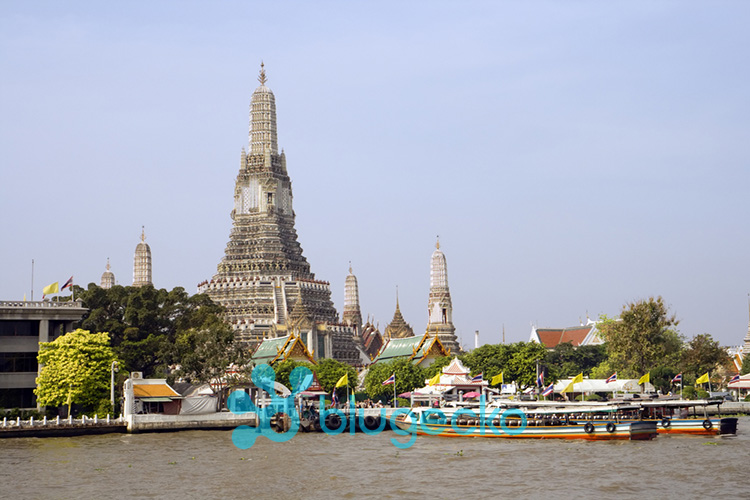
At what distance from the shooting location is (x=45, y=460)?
4738 centimetres

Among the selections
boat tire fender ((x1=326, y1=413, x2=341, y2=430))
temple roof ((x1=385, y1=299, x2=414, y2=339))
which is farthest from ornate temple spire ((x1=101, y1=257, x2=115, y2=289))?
boat tire fender ((x1=326, y1=413, x2=341, y2=430))

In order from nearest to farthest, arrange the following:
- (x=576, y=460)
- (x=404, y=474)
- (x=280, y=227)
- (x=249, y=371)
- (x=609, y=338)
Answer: (x=404, y=474)
(x=576, y=460)
(x=249, y=371)
(x=609, y=338)
(x=280, y=227)

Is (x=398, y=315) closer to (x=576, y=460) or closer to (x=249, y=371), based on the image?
(x=249, y=371)

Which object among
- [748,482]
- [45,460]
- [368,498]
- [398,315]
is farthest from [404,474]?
[398,315]

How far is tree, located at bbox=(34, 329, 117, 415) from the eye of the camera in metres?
64.0

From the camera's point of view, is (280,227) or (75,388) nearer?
(75,388)

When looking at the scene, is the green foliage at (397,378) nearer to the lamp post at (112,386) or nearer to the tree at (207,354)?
the tree at (207,354)

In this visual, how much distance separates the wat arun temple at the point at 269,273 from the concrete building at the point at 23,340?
1604 inches

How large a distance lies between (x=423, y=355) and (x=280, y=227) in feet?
102

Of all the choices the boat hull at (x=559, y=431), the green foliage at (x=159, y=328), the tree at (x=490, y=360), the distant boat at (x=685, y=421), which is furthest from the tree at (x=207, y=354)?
the distant boat at (x=685, y=421)

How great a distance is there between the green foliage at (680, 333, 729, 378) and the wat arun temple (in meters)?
36.4

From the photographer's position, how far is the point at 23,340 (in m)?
68.6

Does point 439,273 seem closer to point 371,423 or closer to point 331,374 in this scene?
point 331,374

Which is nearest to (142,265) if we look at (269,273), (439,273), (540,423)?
(269,273)
